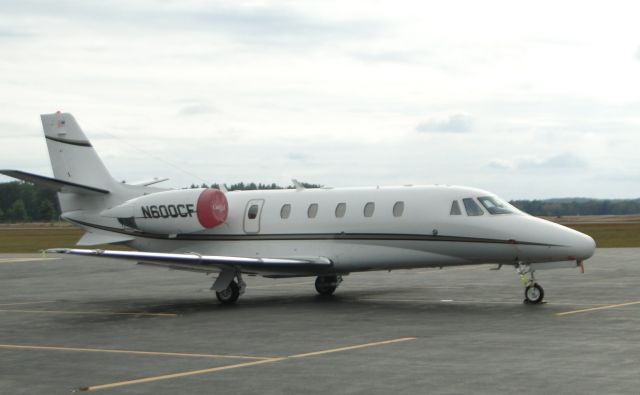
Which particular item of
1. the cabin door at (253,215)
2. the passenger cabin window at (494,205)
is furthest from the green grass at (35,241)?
the passenger cabin window at (494,205)

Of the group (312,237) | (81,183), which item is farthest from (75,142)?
(312,237)

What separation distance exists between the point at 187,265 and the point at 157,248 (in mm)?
3725

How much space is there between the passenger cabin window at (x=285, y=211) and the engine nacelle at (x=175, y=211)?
1710mm

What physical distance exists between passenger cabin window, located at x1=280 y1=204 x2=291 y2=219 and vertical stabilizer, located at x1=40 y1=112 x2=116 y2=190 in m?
6.03

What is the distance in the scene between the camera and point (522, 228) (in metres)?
22.6

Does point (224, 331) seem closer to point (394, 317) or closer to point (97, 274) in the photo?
point (394, 317)

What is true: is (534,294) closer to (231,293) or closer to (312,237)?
(312,237)

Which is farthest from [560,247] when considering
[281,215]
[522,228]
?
[281,215]

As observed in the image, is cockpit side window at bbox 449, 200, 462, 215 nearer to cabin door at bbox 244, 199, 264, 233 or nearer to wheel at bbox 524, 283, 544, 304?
wheel at bbox 524, 283, 544, 304

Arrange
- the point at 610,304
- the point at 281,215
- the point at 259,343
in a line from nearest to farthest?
the point at 259,343, the point at 610,304, the point at 281,215

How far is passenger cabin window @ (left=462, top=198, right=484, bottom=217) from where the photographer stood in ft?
77.0

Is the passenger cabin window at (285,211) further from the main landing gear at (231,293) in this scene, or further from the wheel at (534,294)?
the wheel at (534,294)

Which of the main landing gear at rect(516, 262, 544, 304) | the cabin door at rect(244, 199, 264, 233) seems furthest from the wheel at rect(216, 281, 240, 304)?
the main landing gear at rect(516, 262, 544, 304)

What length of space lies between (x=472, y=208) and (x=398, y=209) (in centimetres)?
193
